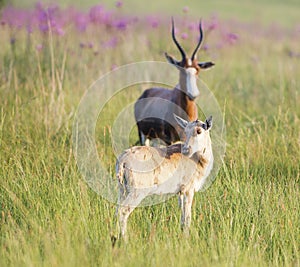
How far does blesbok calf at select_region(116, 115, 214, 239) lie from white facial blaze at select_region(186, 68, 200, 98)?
2.05 meters

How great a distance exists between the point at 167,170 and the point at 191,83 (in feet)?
7.91

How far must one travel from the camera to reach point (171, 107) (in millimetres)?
6133

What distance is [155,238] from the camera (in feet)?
11.2

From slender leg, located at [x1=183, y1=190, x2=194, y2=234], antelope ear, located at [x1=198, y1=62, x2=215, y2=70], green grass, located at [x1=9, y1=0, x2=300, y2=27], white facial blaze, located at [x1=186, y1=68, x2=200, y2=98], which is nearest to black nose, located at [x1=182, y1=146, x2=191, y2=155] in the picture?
slender leg, located at [x1=183, y1=190, x2=194, y2=234]

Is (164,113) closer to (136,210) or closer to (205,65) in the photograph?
(205,65)

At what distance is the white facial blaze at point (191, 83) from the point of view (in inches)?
231

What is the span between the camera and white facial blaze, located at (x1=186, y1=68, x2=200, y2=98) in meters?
5.88

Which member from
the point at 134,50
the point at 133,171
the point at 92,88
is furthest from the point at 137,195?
the point at 134,50

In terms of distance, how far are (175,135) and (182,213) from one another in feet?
7.29

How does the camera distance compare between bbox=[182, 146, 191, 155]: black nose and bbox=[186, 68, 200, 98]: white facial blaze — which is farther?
bbox=[186, 68, 200, 98]: white facial blaze

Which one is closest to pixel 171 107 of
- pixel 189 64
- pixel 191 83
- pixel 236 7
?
pixel 191 83

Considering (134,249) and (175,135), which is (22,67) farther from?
(134,249)

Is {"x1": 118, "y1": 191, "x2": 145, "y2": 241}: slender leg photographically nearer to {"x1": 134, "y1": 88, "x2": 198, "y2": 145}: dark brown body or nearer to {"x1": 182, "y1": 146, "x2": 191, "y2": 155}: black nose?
{"x1": 182, "y1": 146, "x2": 191, "y2": 155}: black nose

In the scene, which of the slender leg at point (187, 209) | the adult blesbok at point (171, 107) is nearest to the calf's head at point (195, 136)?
the slender leg at point (187, 209)
